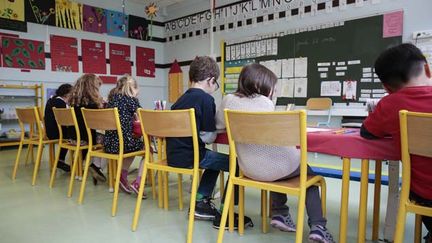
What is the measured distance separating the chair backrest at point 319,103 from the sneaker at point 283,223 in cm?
269

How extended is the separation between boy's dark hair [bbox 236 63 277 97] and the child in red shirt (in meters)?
0.53

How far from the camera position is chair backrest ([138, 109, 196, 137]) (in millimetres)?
1685

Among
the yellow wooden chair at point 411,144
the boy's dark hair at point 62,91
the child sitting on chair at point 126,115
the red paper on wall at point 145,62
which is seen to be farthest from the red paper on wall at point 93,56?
the yellow wooden chair at point 411,144

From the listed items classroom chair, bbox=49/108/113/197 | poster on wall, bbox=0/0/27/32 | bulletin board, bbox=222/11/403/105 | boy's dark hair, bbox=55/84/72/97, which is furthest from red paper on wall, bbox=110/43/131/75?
classroom chair, bbox=49/108/113/197

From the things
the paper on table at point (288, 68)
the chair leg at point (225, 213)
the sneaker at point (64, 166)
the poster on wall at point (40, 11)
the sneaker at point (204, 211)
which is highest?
the poster on wall at point (40, 11)

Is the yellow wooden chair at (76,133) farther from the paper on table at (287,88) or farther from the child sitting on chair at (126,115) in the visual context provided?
the paper on table at (287,88)

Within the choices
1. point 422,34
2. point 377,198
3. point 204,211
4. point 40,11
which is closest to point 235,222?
point 204,211

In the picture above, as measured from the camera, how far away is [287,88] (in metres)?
4.84

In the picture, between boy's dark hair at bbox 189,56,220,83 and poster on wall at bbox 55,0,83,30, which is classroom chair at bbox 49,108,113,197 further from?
poster on wall at bbox 55,0,83,30

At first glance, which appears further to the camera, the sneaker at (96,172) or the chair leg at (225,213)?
the sneaker at (96,172)

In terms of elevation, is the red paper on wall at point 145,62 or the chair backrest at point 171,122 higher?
the red paper on wall at point 145,62

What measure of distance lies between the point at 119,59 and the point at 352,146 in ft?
18.6

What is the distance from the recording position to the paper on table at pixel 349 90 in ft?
13.5

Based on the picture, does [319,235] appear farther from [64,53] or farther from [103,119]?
[64,53]
